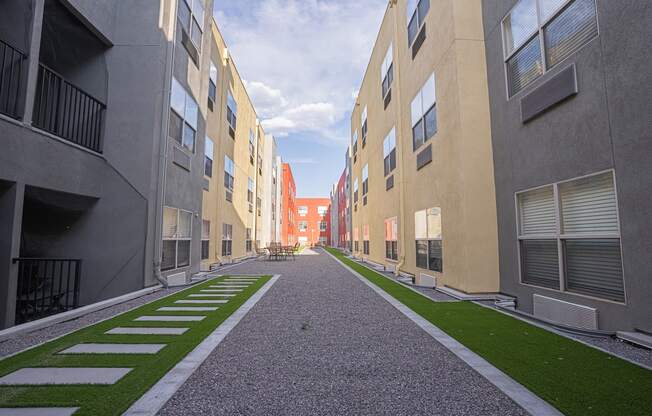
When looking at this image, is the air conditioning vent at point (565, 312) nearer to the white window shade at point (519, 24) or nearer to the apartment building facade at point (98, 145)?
the white window shade at point (519, 24)

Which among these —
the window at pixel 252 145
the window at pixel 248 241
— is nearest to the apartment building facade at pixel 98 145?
the window at pixel 248 241

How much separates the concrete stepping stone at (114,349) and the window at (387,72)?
12.7 metres

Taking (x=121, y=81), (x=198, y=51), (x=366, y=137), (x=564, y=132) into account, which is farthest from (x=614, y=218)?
(x=366, y=137)

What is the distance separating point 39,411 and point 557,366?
15.2 ft

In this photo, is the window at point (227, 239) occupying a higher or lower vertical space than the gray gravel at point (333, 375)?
higher

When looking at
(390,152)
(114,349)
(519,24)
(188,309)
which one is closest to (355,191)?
(390,152)

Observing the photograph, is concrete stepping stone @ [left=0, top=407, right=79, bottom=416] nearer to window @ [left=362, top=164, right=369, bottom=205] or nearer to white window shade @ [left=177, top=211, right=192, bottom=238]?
white window shade @ [left=177, top=211, right=192, bottom=238]

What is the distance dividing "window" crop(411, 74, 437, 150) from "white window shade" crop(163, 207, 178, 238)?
296 inches

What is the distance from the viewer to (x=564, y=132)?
4848 mm

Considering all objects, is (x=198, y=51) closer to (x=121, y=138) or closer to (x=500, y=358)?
(x=121, y=138)

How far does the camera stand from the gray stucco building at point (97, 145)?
5949 mm

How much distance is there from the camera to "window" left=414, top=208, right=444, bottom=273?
336 inches

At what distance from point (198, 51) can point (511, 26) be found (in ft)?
30.6

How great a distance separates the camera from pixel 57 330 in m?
4.61
